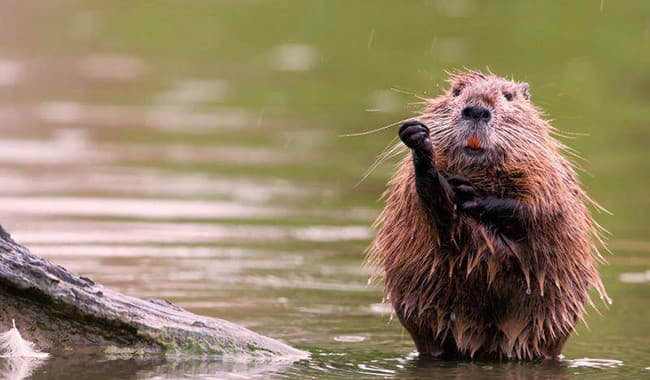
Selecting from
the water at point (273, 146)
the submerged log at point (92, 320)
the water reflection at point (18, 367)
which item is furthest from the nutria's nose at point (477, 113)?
the water reflection at point (18, 367)

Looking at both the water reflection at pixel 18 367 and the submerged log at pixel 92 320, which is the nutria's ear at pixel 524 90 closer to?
the submerged log at pixel 92 320

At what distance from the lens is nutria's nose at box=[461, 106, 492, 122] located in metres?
6.05

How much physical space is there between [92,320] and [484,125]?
1.79 m

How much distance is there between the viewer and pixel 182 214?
980cm

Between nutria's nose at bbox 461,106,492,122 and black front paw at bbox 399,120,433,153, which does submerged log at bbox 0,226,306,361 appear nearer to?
black front paw at bbox 399,120,433,153

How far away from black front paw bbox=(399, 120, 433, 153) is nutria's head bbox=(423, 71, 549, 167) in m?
0.31

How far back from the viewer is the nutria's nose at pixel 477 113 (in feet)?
19.8

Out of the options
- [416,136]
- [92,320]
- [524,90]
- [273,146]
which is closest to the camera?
[416,136]

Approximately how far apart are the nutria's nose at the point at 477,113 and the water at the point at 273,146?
0.69 metres

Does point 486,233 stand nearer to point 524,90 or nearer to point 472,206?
point 472,206

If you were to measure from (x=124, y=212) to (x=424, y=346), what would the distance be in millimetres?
3815

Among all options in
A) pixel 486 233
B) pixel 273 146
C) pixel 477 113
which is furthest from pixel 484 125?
pixel 273 146

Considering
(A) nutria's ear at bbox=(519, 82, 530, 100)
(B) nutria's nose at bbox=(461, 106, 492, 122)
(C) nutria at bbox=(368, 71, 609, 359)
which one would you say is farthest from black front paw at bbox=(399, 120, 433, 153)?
(A) nutria's ear at bbox=(519, 82, 530, 100)

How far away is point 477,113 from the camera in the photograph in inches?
238
